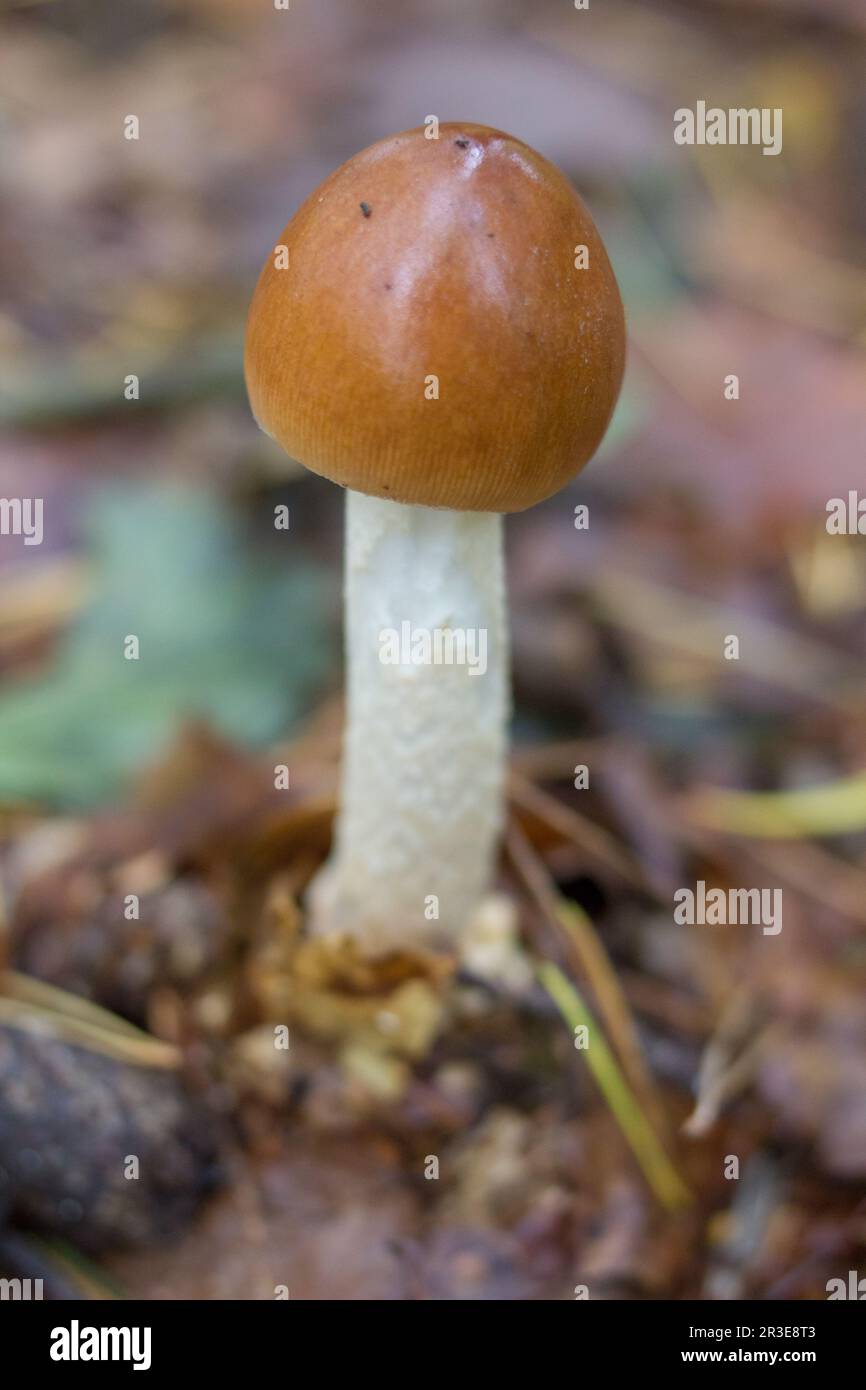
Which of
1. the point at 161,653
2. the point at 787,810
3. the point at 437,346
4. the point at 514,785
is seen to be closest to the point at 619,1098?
the point at 514,785

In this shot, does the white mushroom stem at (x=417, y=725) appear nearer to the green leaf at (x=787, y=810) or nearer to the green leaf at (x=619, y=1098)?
the green leaf at (x=619, y=1098)

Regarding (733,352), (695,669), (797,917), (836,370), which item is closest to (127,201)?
(733,352)

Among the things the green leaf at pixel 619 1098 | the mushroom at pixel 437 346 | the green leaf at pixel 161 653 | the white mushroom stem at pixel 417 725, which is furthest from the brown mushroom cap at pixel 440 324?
the green leaf at pixel 161 653

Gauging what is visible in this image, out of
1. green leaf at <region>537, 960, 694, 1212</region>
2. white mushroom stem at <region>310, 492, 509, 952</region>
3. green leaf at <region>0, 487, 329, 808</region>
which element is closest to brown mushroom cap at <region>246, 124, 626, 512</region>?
white mushroom stem at <region>310, 492, 509, 952</region>

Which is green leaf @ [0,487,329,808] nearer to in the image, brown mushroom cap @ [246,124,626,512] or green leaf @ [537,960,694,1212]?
green leaf @ [537,960,694,1212]

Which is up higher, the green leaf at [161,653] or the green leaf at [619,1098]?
the green leaf at [161,653]

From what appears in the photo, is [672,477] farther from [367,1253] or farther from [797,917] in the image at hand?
[367,1253]
